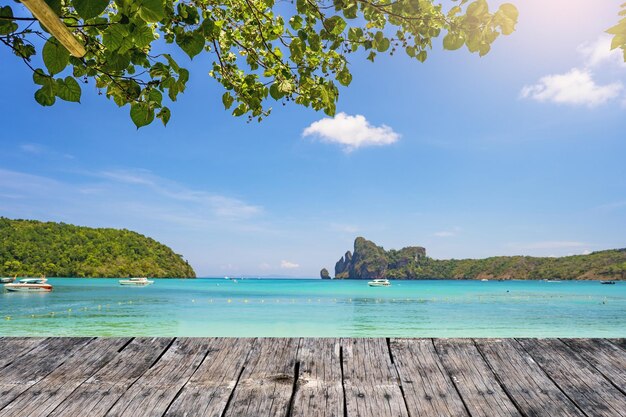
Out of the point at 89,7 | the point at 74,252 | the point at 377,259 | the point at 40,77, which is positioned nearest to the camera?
the point at 89,7

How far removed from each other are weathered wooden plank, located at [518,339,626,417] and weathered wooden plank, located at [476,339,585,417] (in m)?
0.04

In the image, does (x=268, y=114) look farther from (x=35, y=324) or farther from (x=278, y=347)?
(x=35, y=324)

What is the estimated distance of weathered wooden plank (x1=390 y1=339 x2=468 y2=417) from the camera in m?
1.86

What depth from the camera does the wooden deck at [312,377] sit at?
1.86m

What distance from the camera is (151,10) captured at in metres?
1.58

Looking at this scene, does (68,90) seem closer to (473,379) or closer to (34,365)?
(34,365)

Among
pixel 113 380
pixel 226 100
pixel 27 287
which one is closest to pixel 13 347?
pixel 113 380

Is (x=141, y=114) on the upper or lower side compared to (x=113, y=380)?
upper

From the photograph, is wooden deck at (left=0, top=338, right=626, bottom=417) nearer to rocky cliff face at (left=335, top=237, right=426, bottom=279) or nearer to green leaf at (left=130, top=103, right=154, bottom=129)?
green leaf at (left=130, top=103, right=154, bottom=129)

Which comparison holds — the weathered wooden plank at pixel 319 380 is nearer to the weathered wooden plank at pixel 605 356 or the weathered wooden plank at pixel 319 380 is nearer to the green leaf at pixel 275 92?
the weathered wooden plank at pixel 605 356

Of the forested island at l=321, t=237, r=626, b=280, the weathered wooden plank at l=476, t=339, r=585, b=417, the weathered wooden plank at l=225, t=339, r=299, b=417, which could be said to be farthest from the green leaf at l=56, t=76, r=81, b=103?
the forested island at l=321, t=237, r=626, b=280

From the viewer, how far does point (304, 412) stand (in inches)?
71.5

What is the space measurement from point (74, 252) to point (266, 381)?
4531 inches

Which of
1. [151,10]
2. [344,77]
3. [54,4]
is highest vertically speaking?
[344,77]
